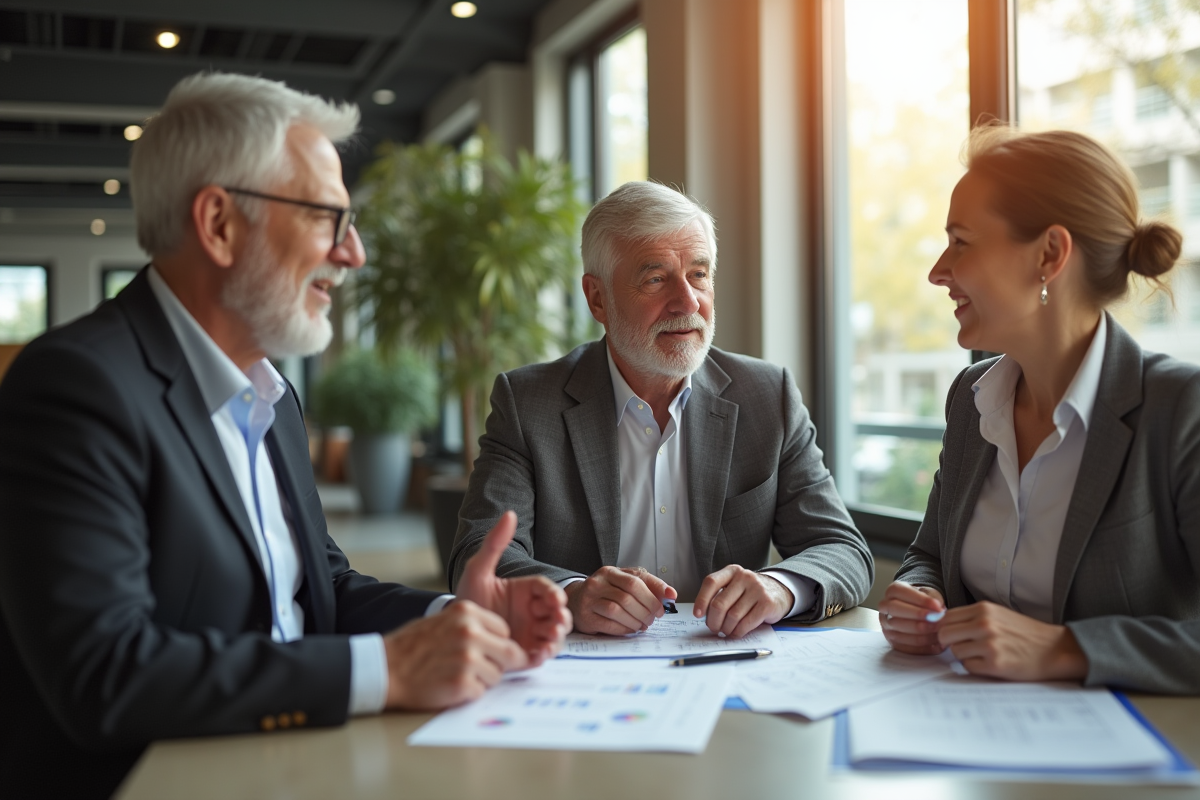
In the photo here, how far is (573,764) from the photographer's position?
3.53 ft

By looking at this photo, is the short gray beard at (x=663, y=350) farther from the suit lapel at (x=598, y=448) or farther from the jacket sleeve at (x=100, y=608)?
the jacket sleeve at (x=100, y=608)

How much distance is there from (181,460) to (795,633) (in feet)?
3.18

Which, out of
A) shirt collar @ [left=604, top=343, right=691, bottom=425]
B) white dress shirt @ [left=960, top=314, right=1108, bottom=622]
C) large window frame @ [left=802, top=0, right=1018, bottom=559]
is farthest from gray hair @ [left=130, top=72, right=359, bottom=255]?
large window frame @ [left=802, top=0, right=1018, bottom=559]

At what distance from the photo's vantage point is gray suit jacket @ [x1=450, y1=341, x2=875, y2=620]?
211cm

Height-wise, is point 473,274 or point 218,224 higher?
point 473,274

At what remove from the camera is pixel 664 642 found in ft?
5.18

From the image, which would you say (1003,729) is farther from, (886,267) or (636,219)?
(886,267)

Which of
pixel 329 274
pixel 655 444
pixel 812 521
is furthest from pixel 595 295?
pixel 329 274

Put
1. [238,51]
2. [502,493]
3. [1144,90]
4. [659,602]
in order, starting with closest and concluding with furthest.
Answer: [659,602], [502,493], [1144,90], [238,51]

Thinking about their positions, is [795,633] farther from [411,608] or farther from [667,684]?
[411,608]

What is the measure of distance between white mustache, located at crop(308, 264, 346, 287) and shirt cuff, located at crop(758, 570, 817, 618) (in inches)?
33.9

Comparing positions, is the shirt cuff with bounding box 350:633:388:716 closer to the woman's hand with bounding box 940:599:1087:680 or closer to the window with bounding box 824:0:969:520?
the woman's hand with bounding box 940:599:1087:680

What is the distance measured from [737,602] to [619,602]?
188 millimetres

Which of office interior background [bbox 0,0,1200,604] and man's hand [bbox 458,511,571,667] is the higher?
office interior background [bbox 0,0,1200,604]
